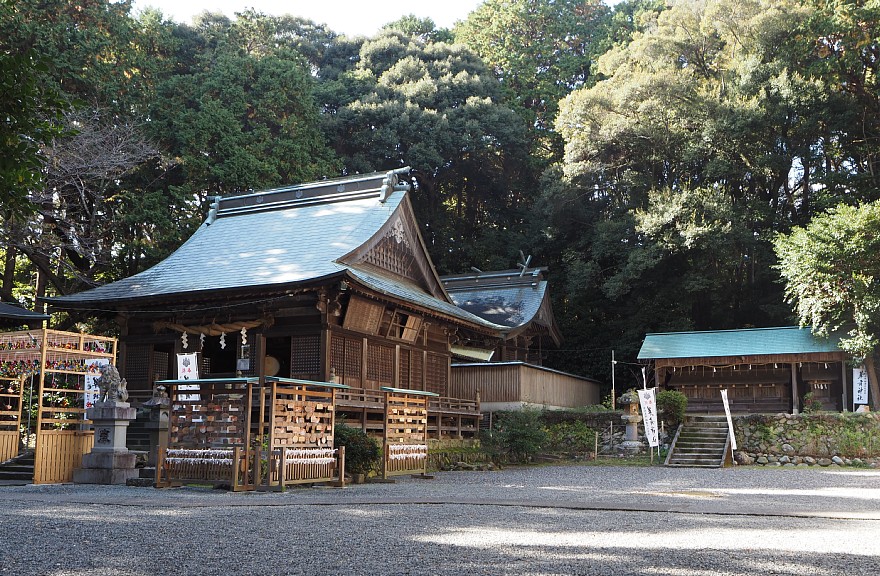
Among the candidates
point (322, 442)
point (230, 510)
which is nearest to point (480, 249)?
point (322, 442)

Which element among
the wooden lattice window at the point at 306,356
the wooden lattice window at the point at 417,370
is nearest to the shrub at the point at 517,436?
the wooden lattice window at the point at 417,370

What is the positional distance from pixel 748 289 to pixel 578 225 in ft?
24.8

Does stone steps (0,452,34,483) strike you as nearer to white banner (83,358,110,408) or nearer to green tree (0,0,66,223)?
→ white banner (83,358,110,408)

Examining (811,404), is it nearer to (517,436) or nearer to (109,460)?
(517,436)

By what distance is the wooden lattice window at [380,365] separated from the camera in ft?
68.3

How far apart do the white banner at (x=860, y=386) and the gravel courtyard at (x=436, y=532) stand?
1314 centimetres

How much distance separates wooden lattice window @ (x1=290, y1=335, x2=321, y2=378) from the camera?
18.8 meters

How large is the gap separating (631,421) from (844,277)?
26.7ft

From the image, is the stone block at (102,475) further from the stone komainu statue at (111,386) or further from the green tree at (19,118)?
the green tree at (19,118)

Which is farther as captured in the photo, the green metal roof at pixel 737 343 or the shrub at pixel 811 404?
the green metal roof at pixel 737 343

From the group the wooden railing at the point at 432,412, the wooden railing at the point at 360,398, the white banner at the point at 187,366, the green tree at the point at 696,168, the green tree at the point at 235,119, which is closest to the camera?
the wooden railing at the point at 360,398

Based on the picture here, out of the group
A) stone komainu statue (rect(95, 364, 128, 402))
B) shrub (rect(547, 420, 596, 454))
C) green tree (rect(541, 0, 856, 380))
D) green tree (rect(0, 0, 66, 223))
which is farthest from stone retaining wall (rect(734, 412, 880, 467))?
green tree (rect(0, 0, 66, 223))

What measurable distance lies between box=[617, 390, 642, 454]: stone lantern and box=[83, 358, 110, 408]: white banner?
1347 cm

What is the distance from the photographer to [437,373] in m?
24.2
